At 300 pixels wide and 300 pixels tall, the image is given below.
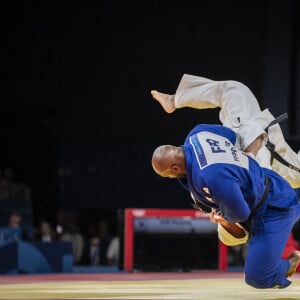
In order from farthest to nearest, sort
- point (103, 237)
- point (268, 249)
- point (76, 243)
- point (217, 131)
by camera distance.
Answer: point (103, 237)
point (76, 243)
point (217, 131)
point (268, 249)

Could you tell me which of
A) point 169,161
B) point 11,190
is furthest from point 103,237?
point 169,161

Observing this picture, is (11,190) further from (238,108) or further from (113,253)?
(238,108)

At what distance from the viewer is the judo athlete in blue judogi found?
12.6 ft

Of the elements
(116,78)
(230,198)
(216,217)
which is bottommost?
(216,217)

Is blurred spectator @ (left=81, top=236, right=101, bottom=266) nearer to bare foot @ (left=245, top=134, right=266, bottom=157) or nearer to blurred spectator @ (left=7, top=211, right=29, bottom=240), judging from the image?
blurred spectator @ (left=7, top=211, right=29, bottom=240)

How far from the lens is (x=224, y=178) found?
12.5ft

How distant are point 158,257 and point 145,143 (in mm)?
3915

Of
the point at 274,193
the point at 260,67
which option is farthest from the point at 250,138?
the point at 260,67

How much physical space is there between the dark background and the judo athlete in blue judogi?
8305 millimetres

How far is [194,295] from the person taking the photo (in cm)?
412

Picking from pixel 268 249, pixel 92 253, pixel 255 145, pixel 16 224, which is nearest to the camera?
pixel 268 249

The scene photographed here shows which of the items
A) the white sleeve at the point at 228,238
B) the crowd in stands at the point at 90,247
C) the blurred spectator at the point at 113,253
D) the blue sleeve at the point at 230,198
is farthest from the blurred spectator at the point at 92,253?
the blue sleeve at the point at 230,198

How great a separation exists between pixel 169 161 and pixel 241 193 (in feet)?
1.39

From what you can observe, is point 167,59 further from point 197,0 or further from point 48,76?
point 48,76
